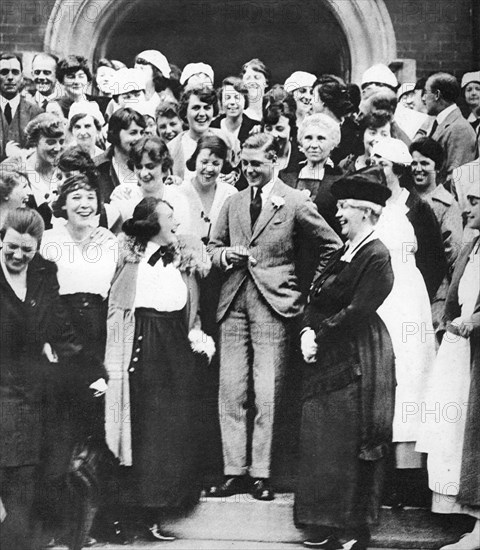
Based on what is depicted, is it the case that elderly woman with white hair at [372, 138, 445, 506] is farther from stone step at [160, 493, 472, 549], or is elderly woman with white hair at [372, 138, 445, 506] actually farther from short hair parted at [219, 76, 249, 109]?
short hair parted at [219, 76, 249, 109]

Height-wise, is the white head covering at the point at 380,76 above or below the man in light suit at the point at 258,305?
above

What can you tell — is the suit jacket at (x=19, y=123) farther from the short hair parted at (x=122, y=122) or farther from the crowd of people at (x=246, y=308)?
the short hair parted at (x=122, y=122)

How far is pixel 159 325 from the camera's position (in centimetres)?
538

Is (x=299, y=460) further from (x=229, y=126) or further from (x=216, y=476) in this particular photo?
(x=229, y=126)

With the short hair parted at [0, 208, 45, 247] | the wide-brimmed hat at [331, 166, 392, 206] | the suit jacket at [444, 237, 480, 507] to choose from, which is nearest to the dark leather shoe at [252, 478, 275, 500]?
the suit jacket at [444, 237, 480, 507]

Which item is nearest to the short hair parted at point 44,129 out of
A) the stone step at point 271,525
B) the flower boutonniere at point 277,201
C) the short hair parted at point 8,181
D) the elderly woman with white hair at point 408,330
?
the short hair parted at point 8,181

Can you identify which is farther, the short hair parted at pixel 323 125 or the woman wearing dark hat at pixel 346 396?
the short hair parted at pixel 323 125

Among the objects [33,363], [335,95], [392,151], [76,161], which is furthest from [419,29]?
[33,363]

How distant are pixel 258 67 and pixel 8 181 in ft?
6.03

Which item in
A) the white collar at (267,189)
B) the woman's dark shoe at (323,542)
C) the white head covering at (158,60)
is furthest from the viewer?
the white head covering at (158,60)

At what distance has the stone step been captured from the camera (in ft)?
17.3

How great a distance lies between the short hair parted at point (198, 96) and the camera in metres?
5.57

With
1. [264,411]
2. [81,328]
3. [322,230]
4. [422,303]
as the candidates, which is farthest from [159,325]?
[422,303]

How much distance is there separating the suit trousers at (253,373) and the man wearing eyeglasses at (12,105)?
1839 millimetres
